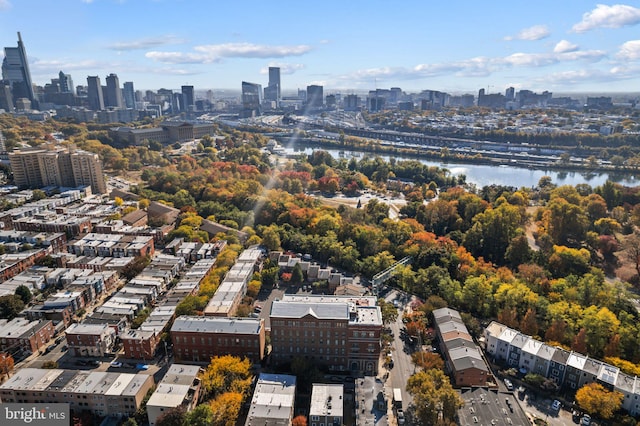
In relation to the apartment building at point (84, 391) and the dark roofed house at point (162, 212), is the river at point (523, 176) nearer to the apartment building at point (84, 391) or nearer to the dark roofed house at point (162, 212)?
the dark roofed house at point (162, 212)

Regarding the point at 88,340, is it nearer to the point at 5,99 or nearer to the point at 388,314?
the point at 388,314

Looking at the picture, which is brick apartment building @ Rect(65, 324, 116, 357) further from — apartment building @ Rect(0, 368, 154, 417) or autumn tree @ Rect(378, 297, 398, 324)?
autumn tree @ Rect(378, 297, 398, 324)

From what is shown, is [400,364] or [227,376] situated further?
[400,364]

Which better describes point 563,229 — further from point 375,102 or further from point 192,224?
point 375,102

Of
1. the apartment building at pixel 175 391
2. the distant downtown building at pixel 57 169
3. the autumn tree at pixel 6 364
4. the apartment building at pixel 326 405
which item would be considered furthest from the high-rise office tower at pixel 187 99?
the apartment building at pixel 326 405

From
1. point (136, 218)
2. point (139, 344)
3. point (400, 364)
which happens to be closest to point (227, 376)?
point (139, 344)

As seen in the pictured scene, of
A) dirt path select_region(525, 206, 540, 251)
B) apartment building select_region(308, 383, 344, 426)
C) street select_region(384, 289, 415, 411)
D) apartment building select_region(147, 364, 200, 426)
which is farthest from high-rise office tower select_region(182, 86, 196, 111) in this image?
apartment building select_region(308, 383, 344, 426)

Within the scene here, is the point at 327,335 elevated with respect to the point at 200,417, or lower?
elevated

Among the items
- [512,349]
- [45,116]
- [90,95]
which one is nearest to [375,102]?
[90,95]
